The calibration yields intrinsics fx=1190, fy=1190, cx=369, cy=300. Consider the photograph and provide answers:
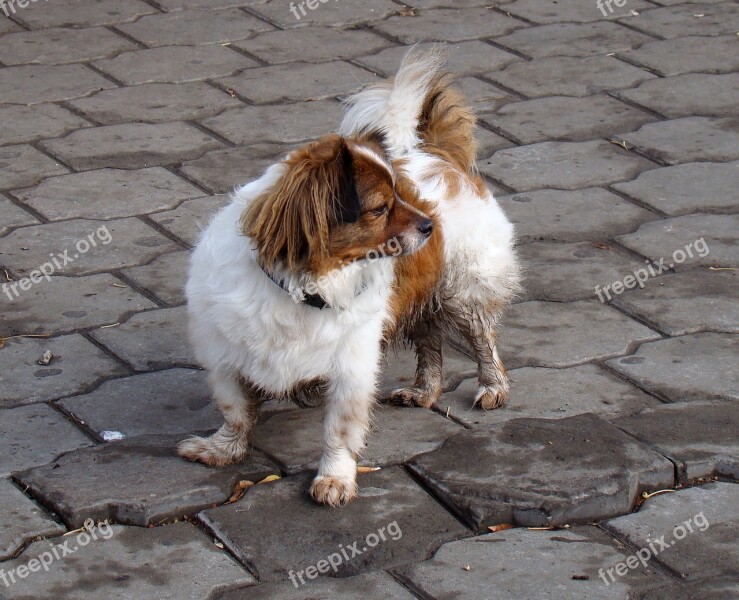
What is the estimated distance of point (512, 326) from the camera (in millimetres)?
5164

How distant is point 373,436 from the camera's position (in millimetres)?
4332

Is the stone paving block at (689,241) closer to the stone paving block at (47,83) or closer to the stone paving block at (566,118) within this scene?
the stone paving block at (566,118)

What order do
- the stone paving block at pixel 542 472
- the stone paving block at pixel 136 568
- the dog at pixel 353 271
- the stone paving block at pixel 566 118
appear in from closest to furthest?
the stone paving block at pixel 136 568, the dog at pixel 353 271, the stone paving block at pixel 542 472, the stone paving block at pixel 566 118

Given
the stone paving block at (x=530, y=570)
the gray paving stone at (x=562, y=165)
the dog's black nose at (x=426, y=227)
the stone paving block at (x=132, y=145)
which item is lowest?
the stone paving block at (x=530, y=570)

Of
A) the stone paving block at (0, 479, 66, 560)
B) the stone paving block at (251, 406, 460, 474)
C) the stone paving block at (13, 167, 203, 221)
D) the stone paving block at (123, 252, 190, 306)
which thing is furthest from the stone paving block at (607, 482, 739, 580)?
the stone paving block at (13, 167, 203, 221)

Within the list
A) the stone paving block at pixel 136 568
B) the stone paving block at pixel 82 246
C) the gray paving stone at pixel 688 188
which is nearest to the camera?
the stone paving block at pixel 136 568

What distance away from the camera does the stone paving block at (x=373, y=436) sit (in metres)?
4.16

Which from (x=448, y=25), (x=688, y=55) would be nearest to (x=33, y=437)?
(x=448, y=25)

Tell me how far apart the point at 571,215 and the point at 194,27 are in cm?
347

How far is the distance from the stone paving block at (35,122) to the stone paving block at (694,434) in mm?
3754

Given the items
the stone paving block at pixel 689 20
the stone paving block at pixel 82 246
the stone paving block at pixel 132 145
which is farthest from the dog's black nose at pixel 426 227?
the stone paving block at pixel 689 20

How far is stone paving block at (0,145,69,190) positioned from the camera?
6.05m

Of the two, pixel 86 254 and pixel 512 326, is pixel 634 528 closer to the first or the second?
pixel 512 326

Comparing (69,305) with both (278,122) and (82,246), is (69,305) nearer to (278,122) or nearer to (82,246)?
(82,246)
